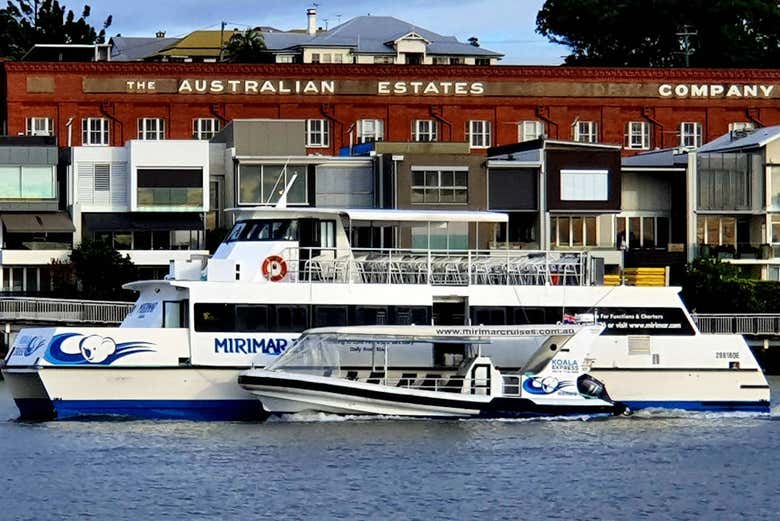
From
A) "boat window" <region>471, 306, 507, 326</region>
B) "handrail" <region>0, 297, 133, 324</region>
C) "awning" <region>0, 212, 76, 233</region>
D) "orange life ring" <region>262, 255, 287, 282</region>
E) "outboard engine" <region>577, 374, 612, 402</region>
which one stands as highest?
"awning" <region>0, 212, 76, 233</region>

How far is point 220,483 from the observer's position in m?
37.9

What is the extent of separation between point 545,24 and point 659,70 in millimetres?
23419

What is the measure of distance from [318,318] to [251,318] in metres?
1.55

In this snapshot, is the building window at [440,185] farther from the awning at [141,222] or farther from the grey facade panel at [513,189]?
the awning at [141,222]

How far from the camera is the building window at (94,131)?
9144cm

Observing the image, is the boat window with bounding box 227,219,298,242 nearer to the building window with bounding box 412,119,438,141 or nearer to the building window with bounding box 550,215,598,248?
the building window with bounding box 550,215,598,248

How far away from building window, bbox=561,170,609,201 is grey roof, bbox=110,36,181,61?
44.3 m

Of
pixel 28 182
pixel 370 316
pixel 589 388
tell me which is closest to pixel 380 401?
pixel 370 316

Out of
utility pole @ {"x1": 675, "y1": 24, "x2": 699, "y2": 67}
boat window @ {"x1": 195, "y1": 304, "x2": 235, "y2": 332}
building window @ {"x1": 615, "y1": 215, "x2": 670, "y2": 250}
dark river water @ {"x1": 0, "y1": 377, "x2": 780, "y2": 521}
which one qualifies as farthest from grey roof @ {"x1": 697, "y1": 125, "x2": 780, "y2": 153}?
boat window @ {"x1": 195, "y1": 304, "x2": 235, "y2": 332}

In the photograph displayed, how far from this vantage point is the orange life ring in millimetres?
46938

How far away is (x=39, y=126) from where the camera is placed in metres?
91.1

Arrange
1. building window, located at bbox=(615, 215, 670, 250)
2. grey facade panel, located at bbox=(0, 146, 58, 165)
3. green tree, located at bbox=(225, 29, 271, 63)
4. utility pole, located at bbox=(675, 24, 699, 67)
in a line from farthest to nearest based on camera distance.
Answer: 1. green tree, located at bbox=(225, 29, 271, 63)
2. utility pole, located at bbox=(675, 24, 699, 67)
3. building window, located at bbox=(615, 215, 670, 250)
4. grey facade panel, located at bbox=(0, 146, 58, 165)

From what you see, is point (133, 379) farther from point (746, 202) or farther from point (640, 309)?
point (746, 202)

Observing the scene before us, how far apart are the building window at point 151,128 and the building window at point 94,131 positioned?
159 centimetres
